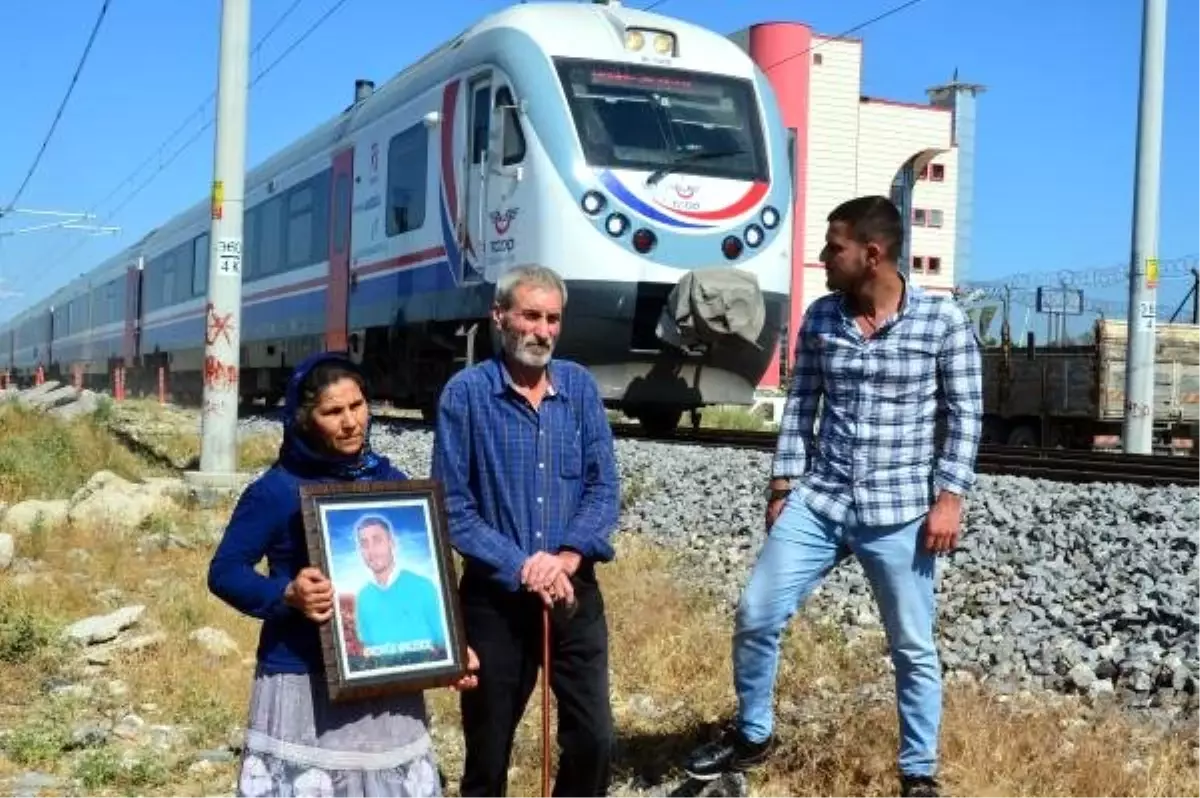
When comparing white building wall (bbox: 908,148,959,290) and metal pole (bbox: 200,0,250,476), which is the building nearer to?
white building wall (bbox: 908,148,959,290)

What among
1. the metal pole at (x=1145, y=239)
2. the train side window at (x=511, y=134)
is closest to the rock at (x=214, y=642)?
the train side window at (x=511, y=134)

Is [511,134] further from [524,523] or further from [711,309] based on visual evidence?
[524,523]

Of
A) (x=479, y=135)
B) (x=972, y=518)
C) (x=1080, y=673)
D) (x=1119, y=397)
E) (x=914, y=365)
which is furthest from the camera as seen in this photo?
(x=1119, y=397)

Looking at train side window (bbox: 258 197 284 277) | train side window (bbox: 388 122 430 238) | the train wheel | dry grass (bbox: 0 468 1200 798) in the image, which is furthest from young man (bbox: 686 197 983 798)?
train side window (bbox: 258 197 284 277)

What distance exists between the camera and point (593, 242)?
11.2 meters

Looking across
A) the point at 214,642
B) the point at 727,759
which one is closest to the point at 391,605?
the point at 727,759

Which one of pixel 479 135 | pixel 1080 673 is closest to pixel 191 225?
pixel 479 135

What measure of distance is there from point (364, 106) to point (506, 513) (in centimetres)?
1250

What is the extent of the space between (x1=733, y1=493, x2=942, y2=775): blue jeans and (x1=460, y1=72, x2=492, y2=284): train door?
26.6ft

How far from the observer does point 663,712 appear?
505 cm

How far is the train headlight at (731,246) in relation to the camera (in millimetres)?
11727

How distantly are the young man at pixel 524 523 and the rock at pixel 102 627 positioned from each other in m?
3.16

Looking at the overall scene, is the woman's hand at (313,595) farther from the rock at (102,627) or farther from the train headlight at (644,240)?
the train headlight at (644,240)

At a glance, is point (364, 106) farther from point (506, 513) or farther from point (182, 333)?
point (506, 513)
